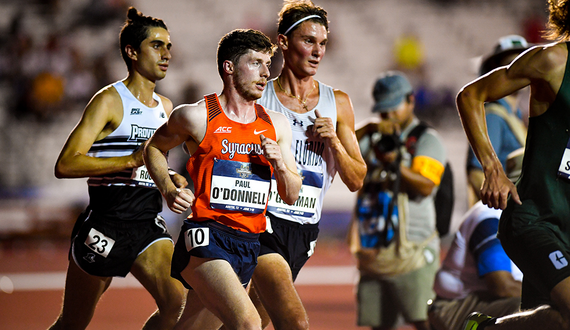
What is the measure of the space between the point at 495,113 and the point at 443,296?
187 centimetres

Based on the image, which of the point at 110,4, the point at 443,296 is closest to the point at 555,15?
the point at 443,296

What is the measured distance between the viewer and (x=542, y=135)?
141 inches

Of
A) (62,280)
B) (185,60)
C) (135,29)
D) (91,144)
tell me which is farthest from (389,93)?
(185,60)

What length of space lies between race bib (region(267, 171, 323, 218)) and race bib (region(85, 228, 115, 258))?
41.8 inches

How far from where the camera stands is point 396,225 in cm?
637

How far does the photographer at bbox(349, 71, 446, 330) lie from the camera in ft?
20.9

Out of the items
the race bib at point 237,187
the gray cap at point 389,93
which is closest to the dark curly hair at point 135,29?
Answer: the race bib at point 237,187

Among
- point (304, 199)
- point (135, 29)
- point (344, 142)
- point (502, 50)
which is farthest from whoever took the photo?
point (502, 50)

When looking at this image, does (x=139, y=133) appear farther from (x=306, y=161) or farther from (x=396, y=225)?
(x=396, y=225)

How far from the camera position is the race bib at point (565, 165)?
3490mm

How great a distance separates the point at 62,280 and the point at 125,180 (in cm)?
735

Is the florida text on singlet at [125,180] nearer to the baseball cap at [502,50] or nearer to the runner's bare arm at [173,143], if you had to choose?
the runner's bare arm at [173,143]

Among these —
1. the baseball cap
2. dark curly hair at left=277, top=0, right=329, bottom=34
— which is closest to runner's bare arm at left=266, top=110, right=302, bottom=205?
dark curly hair at left=277, top=0, right=329, bottom=34

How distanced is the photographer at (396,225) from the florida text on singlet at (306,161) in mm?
1855
